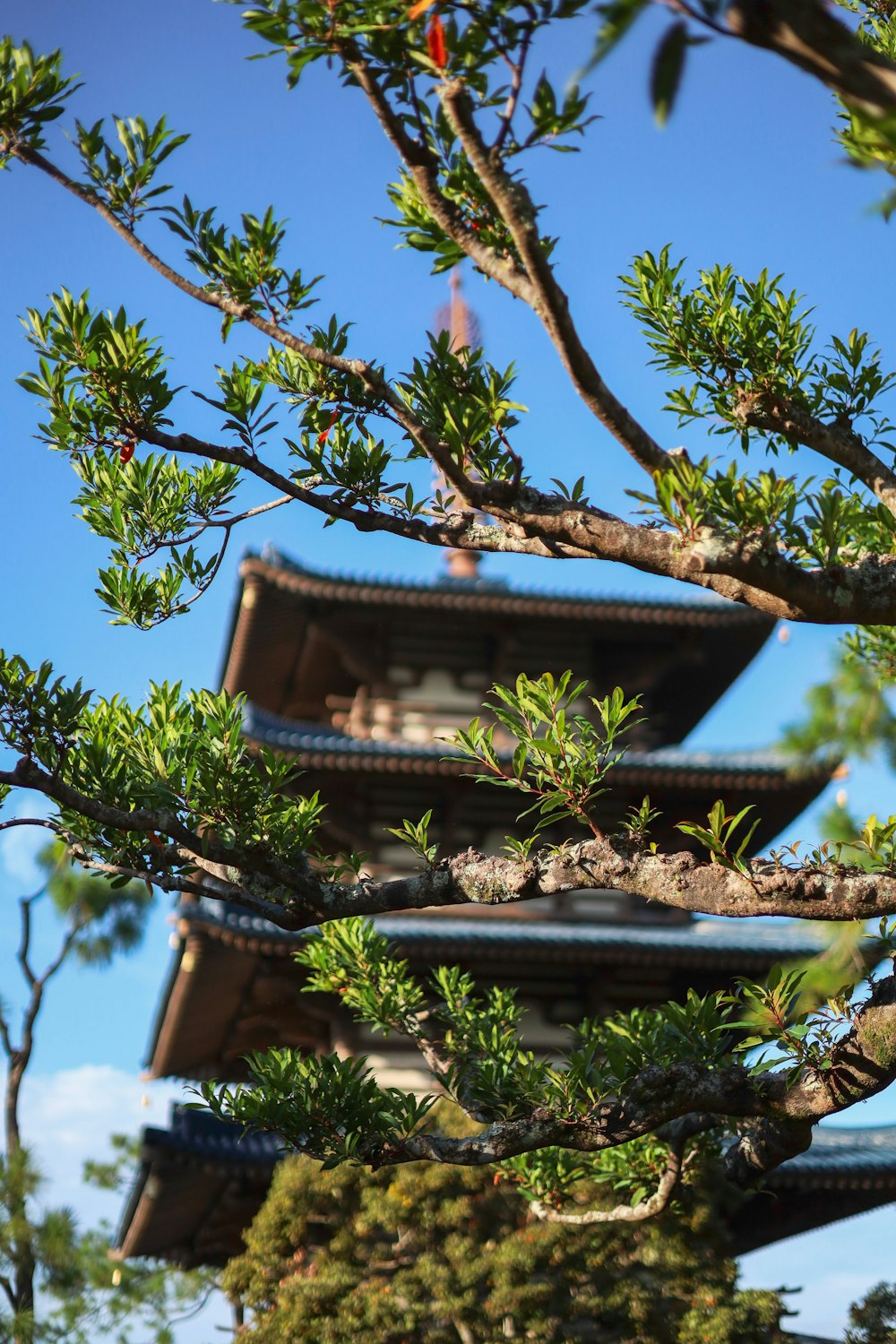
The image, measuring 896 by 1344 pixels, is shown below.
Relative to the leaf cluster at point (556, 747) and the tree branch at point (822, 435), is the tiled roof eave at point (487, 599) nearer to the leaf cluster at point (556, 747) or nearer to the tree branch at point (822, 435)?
the tree branch at point (822, 435)

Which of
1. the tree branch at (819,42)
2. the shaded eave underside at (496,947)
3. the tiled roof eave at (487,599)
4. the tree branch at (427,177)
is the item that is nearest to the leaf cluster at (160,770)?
the tree branch at (427,177)

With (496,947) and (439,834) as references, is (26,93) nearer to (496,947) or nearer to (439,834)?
(496,947)

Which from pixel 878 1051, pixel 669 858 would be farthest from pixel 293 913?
pixel 878 1051

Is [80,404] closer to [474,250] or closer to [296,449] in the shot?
[296,449]

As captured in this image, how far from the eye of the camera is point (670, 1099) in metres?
3.21

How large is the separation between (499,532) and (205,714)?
3.25 feet

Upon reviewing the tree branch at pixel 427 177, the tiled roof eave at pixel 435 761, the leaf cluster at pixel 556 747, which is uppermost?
the tiled roof eave at pixel 435 761

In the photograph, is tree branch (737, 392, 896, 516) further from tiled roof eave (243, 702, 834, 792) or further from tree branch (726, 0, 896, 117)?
tiled roof eave (243, 702, 834, 792)

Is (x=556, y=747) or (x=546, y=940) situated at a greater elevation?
(x=546, y=940)

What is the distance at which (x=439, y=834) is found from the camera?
13312 millimetres

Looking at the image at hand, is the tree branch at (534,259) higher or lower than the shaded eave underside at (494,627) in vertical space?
lower

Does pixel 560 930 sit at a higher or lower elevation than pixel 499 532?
higher

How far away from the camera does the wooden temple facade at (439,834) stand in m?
11.9

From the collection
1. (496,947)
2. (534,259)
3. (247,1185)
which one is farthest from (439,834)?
(534,259)
